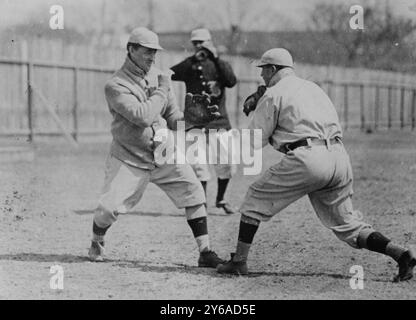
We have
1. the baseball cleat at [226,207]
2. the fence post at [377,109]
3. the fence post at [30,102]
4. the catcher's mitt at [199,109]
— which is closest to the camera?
the catcher's mitt at [199,109]

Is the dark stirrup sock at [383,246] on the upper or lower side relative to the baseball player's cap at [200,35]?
lower

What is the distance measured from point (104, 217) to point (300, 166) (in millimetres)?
1643

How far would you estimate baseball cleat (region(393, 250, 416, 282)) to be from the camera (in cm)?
545

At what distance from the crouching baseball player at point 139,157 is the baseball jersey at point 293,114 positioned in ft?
2.82

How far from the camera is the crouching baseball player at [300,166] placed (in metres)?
5.49

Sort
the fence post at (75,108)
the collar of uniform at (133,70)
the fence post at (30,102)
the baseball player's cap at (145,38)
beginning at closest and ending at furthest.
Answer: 1. the baseball player's cap at (145,38)
2. the collar of uniform at (133,70)
3. the fence post at (30,102)
4. the fence post at (75,108)

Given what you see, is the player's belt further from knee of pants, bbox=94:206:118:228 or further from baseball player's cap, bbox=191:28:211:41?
baseball player's cap, bbox=191:28:211:41

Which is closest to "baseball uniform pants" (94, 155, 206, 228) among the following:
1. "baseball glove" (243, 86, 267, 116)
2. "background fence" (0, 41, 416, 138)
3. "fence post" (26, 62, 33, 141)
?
"baseball glove" (243, 86, 267, 116)

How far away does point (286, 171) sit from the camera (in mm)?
5520

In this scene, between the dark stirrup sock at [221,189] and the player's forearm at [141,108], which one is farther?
the dark stirrup sock at [221,189]

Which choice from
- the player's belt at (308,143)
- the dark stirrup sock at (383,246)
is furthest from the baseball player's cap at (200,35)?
the dark stirrup sock at (383,246)

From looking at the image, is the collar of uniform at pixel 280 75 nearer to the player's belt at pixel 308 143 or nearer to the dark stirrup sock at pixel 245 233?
the player's belt at pixel 308 143

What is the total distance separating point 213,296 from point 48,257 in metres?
1.96
